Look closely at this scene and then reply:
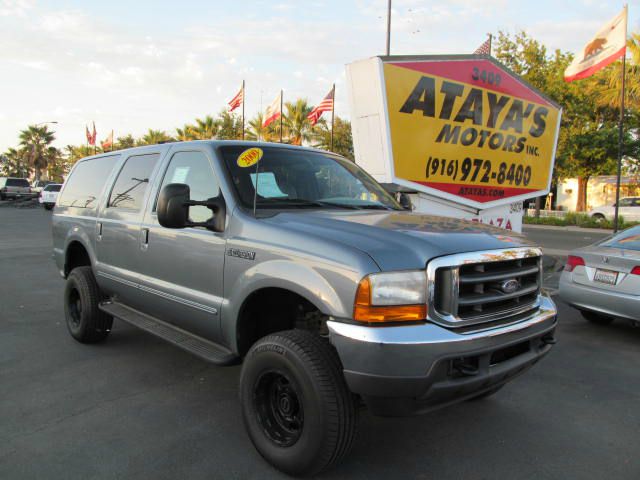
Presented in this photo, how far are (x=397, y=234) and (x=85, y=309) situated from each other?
3426 mm

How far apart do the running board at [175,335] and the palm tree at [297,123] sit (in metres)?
33.5

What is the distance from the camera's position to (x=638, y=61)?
71.8 ft

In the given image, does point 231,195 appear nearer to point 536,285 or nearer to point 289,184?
point 289,184

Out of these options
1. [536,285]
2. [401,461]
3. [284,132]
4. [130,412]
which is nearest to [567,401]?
[536,285]

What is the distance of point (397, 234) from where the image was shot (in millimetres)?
2713

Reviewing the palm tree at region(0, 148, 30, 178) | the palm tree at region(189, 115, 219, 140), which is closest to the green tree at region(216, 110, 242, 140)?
the palm tree at region(189, 115, 219, 140)

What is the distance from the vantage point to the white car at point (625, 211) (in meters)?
25.1

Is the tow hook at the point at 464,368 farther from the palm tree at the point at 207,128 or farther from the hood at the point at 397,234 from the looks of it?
the palm tree at the point at 207,128

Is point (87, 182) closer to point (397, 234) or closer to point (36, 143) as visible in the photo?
point (397, 234)

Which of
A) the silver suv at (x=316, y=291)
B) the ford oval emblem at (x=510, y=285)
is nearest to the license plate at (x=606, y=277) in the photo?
the silver suv at (x=316, y=291)

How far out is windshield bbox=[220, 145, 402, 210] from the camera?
11.2 feet

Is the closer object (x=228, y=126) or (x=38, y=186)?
(x=228, y=126)

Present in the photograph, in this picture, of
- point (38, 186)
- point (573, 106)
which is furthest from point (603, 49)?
point (38, 186)

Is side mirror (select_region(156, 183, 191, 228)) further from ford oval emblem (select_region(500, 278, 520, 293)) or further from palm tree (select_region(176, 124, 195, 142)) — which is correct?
palm tree (select_region(176, 124, 195, 142))
